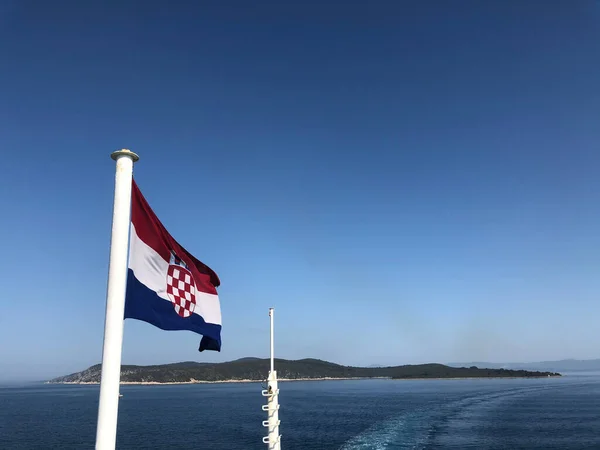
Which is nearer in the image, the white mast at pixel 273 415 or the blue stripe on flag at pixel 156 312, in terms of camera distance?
the blue stripe on flag at pixel 156 312

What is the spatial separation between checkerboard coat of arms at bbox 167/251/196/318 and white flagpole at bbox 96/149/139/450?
4.89 feet

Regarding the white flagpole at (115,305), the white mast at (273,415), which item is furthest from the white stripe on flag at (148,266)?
the white mast at (273,415)

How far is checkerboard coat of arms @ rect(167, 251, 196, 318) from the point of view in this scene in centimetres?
846

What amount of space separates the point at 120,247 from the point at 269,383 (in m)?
5.80

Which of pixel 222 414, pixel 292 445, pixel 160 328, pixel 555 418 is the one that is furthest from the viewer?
pixel 222 414

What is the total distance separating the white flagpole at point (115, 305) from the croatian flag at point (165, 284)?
1.36ft

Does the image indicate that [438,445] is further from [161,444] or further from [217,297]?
[217,297]

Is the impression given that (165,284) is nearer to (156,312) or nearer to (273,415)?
(156,312)

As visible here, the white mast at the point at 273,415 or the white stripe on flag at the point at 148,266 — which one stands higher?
the white stripe on flag at the point at 148,266

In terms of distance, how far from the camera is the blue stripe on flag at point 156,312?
7448 millimetres

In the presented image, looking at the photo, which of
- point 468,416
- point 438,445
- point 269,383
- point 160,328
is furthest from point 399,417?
point 160,328

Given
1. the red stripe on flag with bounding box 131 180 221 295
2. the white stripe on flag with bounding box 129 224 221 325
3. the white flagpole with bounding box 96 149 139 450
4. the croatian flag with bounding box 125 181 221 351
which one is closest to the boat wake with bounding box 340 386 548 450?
the croatian flag with bounding box 125 181 221 351

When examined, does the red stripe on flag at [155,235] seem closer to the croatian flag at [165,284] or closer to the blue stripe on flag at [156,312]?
the croatian flag at [165,284]

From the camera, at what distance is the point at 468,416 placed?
2598 inches
